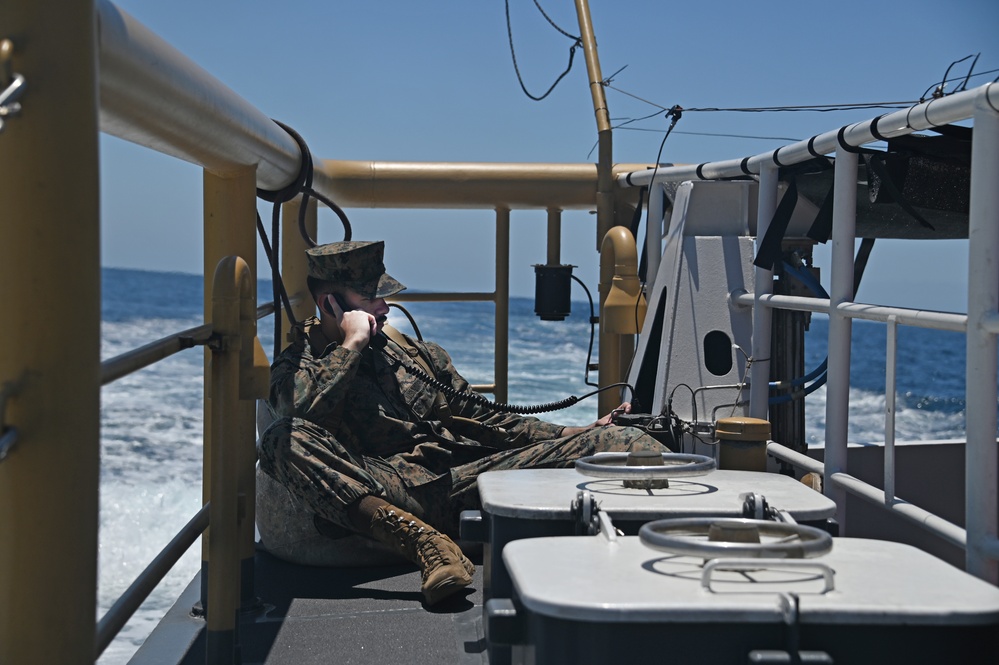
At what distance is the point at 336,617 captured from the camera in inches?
114

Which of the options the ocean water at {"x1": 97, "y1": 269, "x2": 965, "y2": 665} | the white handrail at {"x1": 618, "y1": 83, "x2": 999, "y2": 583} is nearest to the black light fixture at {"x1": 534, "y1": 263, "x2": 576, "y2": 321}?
the white handrail at {"x1": 618, "y1": 83, "x2": 999, "y2": 583}

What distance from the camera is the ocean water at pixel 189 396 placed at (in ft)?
30.4

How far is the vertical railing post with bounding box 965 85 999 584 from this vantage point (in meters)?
1.96

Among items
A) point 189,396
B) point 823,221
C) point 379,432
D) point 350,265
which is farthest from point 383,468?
point 189,396

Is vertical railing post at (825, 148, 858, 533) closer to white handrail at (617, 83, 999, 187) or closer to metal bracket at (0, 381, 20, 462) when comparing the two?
white handrail at (617, 83, 999, 187)

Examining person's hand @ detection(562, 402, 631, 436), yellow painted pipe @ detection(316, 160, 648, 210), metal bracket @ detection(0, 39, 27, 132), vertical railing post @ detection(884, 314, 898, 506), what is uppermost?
yellow painted pipe @ detection(316, 160, 648, 210)

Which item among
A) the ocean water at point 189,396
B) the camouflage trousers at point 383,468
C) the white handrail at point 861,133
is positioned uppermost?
the white handrail at point 861,133

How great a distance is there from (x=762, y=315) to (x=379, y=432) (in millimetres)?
1277

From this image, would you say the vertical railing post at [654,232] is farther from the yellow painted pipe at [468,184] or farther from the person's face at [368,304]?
the person's face at [368,304]

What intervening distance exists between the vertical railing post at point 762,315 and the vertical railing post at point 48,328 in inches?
99.5

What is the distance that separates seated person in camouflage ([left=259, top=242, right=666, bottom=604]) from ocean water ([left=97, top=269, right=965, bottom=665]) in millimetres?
2057

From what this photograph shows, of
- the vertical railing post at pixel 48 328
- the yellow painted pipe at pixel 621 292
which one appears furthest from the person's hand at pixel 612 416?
the vertical railing post at pixel 48 328

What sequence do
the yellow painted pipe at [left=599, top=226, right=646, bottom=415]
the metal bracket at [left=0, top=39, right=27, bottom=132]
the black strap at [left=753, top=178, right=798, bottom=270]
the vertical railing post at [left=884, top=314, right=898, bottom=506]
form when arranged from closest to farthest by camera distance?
the metal bracket at [left=0, top=39, right=27, bottom=132], the vertical railing post at [left=884, top=314, right=898, bottom=506], the black strap at [left=753, top=178, right=798, bottom=270], the yellow painted pipe at [left=599, top=226, right=646, bottom=415]

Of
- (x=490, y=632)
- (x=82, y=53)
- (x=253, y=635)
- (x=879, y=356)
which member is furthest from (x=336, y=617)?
(x=879, y=356)
